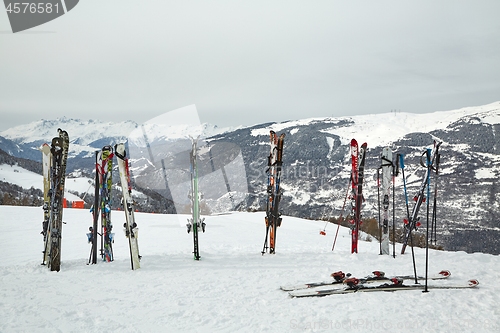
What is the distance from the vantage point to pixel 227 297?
246 inches

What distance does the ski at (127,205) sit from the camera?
8422mm

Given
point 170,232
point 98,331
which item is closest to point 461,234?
point 170,232

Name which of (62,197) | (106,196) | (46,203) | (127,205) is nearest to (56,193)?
(62,197)

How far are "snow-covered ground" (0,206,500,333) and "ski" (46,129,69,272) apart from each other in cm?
58

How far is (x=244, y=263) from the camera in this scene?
30.0ft

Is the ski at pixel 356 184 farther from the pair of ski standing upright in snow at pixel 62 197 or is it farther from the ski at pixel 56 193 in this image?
the ski at pixel 56 193

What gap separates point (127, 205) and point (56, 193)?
158 centimetres

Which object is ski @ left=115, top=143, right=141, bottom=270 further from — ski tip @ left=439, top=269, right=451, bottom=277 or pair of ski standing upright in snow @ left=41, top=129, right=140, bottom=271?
ski tip @ left=439, top=269, right=451, bottom=277

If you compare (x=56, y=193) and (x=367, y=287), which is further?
(x=56, y=193)

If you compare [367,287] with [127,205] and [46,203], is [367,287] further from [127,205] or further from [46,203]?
[46,203]

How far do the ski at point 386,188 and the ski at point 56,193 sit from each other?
8.40 m

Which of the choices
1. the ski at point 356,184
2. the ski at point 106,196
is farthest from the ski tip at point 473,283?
the ski at point 106,196

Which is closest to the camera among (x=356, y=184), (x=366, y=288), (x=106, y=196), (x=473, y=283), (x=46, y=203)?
(x=366, y=288)

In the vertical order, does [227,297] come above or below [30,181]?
below
